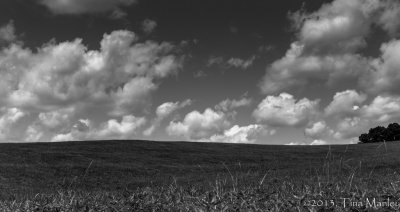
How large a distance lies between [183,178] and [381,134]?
7559 cm

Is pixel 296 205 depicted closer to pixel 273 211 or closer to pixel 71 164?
pixel 273 211

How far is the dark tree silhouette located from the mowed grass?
130 feet

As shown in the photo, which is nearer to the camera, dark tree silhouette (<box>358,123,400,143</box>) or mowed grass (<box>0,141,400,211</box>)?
mowed grass (<box>0,141,400,211</box>)

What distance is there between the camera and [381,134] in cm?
9175

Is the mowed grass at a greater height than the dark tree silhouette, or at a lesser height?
lesser

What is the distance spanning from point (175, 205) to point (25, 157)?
93.4 ft

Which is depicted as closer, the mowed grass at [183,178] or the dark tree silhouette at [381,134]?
the mowed grass at [183,178]

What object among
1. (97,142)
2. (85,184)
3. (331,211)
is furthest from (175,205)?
(97,142)

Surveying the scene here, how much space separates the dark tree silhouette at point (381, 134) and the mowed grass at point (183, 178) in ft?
130

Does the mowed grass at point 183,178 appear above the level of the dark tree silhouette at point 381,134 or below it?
below

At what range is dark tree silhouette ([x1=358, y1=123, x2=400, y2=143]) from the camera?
89000 millimetres

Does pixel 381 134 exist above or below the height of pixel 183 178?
above

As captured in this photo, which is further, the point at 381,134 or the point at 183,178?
the point at 381,134

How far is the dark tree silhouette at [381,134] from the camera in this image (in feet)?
292
